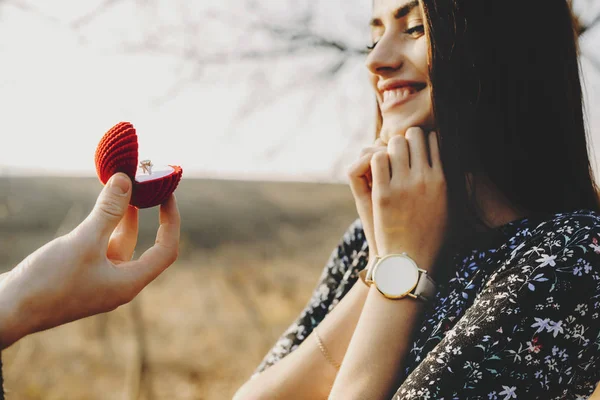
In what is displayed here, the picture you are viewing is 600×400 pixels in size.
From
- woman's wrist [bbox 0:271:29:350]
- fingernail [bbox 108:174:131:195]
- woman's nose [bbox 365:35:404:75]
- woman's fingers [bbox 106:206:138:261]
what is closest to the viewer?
woman's wrist [bbox 0:271:29:350]

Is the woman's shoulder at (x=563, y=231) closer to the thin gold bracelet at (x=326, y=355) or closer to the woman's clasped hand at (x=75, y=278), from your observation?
the thin gold bracelet at (x=326, y=355)

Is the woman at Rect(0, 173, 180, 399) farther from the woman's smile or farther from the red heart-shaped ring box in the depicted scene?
the woman's smile

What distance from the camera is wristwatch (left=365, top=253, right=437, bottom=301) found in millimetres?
1241

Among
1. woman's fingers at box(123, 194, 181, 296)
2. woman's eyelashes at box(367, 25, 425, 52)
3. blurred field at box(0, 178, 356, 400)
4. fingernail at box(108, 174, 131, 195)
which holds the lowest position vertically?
blurred field at box(0, 178, 356, 400)

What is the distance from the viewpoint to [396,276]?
126 centimetres

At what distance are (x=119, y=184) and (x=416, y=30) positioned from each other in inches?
31.6

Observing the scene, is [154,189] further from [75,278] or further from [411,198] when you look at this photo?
[411,198]

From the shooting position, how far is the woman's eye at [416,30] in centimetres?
138

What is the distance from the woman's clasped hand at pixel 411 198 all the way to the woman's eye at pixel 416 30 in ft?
0.76

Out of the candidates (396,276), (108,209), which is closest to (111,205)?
(108,209)

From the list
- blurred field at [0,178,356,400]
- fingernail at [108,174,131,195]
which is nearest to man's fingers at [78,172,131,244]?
fingernail at [108,174,131,195]

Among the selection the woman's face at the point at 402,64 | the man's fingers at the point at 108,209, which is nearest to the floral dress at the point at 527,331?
the woman's face at the point at 402,64

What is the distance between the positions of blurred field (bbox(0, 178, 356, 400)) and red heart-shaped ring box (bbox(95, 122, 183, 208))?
13.8ft

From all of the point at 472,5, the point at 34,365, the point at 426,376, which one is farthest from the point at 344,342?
the point at 34,365
